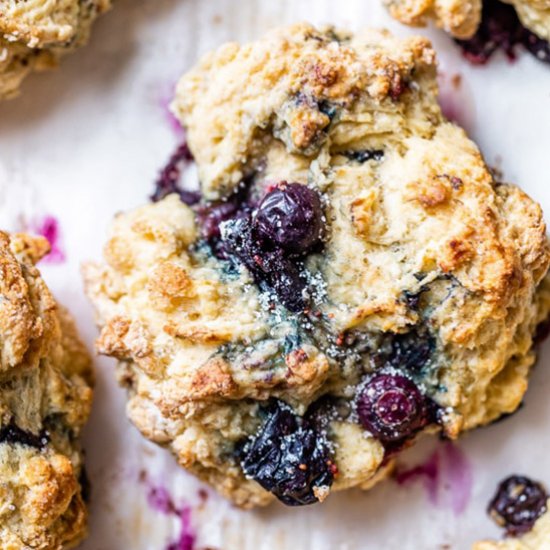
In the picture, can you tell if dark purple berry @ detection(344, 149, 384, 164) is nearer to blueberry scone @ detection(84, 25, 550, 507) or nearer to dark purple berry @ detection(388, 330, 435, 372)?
blueberry scone @ detection(84, 25, 550, 507)

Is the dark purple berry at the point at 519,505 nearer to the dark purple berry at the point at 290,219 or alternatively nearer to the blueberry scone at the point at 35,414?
the dark purple berry at the point at 290,219

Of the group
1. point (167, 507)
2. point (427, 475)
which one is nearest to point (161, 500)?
point (167, 507)

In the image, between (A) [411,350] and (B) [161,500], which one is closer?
(A) [411,350]

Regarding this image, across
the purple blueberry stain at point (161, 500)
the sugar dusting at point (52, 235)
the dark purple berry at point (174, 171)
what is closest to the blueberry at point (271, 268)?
the dark purple berry at point (174, 171)

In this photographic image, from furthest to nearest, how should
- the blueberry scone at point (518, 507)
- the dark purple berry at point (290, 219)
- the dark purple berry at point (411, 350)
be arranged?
the blueberry scone at point (518, 507), the dark purple berry at point (411, 350), the dark purple berry at point (290, 219)

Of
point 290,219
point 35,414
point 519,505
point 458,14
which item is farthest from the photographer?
point 519,505

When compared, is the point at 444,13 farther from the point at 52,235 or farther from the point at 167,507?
the point at 167,507

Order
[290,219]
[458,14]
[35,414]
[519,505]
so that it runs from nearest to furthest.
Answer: [290,219], [35,414], [458,14], [519,505]

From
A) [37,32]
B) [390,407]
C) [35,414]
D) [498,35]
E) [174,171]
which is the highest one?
[498,35]

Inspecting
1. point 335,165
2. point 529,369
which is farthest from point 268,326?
point 529,369
